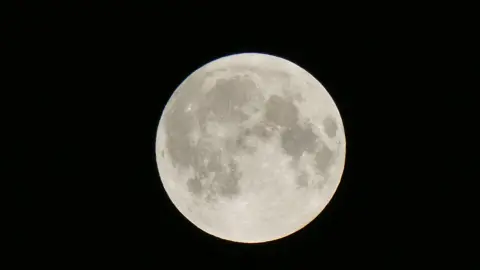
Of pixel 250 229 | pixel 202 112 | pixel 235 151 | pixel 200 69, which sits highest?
pixel 200 69

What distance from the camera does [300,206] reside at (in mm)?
8789

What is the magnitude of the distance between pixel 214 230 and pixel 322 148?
1825 millimetres

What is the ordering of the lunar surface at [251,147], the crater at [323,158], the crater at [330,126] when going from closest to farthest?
1. the lunar surface at [251,147]
2. the crater at [323,158]
3. the crater at [330,126]

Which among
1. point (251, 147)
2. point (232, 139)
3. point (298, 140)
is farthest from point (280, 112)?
point (232, 139)

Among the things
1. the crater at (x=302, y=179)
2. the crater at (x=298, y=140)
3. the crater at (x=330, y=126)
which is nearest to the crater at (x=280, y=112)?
the crater at (x=298, y=140)

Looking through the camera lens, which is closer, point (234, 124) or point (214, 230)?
point (234, 124)

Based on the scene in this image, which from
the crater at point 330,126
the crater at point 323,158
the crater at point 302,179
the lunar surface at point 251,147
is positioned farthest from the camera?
the crater at point 330,126

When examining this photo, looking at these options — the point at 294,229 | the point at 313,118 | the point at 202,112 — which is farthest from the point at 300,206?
the point at 202,112

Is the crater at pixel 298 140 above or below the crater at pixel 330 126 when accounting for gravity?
below

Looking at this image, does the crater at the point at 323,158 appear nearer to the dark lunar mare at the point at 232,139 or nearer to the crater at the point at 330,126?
the dark lunar mare at the point at 232,139

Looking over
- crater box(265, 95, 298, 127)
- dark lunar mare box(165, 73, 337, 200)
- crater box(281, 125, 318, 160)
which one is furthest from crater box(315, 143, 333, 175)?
crater box(265, 95, 298, 127)

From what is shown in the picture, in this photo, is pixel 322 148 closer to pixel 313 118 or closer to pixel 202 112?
pixel 313 118

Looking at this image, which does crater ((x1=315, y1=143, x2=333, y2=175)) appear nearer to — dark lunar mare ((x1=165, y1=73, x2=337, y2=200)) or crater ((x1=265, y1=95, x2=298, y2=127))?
dark lunar mare ((x1=165, y1=73, x2=337, y2=200))

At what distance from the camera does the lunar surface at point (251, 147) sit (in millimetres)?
8344
